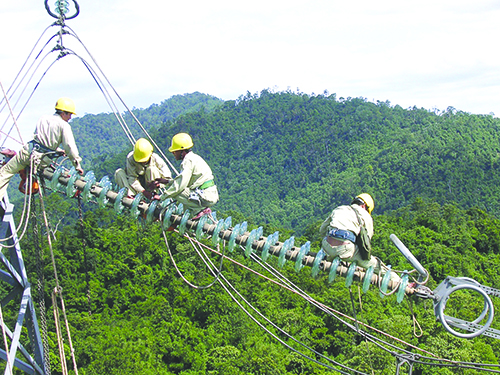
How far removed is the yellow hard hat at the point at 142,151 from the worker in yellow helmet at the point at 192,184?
23.3 inches

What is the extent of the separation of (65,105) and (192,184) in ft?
9.27

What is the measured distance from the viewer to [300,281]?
45000 mm

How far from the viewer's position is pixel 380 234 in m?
55.1

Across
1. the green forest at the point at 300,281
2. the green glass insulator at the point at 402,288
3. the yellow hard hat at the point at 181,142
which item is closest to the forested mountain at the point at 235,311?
the green forest at the point at 300,281

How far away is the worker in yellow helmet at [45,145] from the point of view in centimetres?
894

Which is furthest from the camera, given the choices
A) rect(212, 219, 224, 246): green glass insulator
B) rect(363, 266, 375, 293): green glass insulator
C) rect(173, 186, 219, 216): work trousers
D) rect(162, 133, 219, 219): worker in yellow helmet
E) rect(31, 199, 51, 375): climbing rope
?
rect(31, 199, 51, 375): climbing rope

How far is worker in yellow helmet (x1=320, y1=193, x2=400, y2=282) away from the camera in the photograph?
7.62 m

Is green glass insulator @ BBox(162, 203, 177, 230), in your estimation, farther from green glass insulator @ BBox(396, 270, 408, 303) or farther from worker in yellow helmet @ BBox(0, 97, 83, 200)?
green glass insulator @ BBox(396, 270, 408, 303)

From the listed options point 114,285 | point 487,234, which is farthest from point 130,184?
point 487,234

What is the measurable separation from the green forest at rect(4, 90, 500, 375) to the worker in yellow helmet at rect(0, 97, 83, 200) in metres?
1.32

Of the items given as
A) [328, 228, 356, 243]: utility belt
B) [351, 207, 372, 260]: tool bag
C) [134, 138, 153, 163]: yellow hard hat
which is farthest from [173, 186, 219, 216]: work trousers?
[351, 207, 372, 260]: tool bag

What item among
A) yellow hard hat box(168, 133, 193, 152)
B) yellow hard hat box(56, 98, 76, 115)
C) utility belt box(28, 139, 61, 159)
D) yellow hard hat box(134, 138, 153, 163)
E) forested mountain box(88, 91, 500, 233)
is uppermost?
forested mountain box(88, 91, 500, 233)

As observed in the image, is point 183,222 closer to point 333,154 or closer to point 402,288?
point 402,288

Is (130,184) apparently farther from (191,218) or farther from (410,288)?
(410,288)
